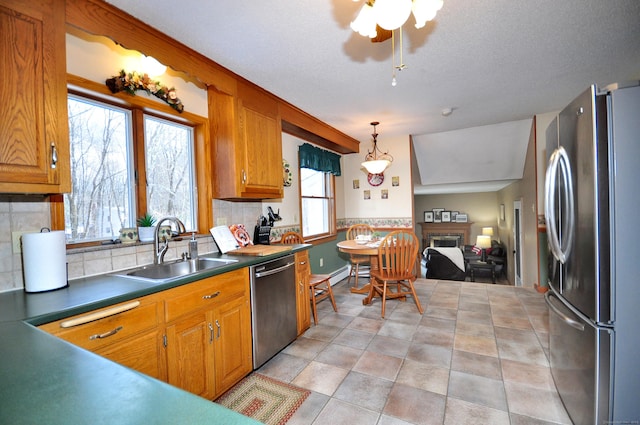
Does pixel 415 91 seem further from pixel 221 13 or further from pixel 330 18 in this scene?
pixel 221 13

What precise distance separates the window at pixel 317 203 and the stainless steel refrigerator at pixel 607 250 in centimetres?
300

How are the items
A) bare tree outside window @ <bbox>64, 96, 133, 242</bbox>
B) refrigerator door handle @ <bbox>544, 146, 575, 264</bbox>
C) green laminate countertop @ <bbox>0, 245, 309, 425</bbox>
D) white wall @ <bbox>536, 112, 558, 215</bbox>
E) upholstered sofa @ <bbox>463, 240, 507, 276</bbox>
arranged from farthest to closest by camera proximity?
upholstered sofa @ <bbox>463, 240, 507, 276</bbox> → white wall @ <bbox>536, 112, 558, 215</bbox> → bare tree outside window @ <bbox>64, 96, 133, 242</bbox> → refrigerator door handle @ <bbox>544, 146, 575, 264</bbox> → green laminate countertop @ <bbox>0, 245, 309, 425</bbox>

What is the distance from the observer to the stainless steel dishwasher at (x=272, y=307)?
2.13m

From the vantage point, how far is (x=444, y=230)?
10.5m

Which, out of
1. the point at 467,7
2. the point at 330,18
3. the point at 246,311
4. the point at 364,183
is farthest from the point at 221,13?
the point at 364,183

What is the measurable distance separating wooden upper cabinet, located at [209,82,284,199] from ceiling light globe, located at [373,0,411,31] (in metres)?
1.59

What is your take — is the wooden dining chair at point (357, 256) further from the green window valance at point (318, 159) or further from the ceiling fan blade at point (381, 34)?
the ceiling fan blade at point (381, 34)

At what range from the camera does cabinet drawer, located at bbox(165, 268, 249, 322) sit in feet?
5.18

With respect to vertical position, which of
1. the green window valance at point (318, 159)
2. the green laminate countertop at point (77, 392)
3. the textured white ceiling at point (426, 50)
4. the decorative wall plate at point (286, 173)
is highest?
the textured white ceiling at point (426, 50)

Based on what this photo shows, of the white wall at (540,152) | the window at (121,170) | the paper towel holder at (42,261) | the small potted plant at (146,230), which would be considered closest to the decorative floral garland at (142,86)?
the window at (121,170)

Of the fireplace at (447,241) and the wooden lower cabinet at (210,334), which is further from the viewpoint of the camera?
the fireplace at (447,241)

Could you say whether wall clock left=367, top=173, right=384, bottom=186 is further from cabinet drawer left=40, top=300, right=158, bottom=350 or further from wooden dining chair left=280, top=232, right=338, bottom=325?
cabinet drawer left=40, top=300, right=158, bottom=350

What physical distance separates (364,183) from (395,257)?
214 cm

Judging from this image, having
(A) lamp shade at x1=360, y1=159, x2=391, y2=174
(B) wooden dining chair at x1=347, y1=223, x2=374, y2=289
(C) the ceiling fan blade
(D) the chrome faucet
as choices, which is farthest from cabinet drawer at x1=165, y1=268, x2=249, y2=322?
(B) wooden dining chair at x1=347, y1=223, x2=374, y2=289
